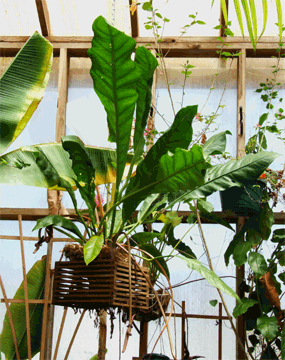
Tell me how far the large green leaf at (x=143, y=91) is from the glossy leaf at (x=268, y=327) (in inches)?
53.9

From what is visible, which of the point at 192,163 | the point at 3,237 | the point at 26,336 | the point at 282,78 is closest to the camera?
→ the point at 192,163

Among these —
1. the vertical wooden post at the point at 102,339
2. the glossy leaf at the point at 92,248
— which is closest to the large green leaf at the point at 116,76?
the glossy leaf at the point at 92,248

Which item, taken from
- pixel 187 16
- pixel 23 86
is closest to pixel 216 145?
pixel 23 86

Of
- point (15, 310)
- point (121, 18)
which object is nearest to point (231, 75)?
point (121, 18)

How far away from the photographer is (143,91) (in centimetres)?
185

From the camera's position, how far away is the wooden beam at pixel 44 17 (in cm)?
376

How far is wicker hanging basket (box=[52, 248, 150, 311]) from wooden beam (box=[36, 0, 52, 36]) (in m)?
2.75

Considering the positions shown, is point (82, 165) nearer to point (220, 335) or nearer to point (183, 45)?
point (220, 335)

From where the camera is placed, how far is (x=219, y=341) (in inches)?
117

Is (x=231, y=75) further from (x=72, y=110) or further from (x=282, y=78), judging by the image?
(x=72, y=110)

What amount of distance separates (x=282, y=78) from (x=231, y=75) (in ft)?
1.46

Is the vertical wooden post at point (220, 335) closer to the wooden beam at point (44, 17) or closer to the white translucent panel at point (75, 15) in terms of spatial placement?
the white translucent panel at point (75, 15)

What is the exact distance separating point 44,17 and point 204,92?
1615 mm

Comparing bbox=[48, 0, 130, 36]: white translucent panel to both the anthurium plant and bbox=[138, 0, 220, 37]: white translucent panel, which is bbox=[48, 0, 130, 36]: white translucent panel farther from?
the anthurium plant
